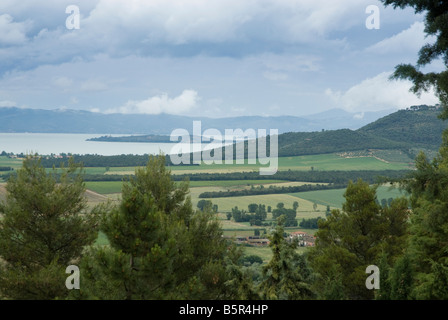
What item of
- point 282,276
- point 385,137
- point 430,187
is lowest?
point 282,276

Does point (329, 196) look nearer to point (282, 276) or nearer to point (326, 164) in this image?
point (326, 164)

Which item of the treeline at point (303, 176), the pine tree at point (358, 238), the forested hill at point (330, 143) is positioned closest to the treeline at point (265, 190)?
the treeline at point (303, 176)

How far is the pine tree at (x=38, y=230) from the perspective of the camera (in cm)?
1236

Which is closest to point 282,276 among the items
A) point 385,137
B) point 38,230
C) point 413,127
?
point 38,230

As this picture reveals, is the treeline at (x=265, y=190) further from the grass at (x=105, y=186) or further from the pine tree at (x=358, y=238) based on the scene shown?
the pine tree at (x=358, y=238)

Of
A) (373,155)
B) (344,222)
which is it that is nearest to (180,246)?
(344,222)

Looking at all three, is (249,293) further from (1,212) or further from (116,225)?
(1,212)

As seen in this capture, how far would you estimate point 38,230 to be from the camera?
45.0 ft

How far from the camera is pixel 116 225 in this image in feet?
31.2

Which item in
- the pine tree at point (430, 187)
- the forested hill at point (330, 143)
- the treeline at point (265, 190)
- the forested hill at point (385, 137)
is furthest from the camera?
the forested hill at point (330, 143)

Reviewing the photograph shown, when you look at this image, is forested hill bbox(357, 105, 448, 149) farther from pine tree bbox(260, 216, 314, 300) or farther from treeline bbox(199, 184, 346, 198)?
pine tree bbox(260, 216, 314, 300)

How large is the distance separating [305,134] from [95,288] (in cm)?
17179
